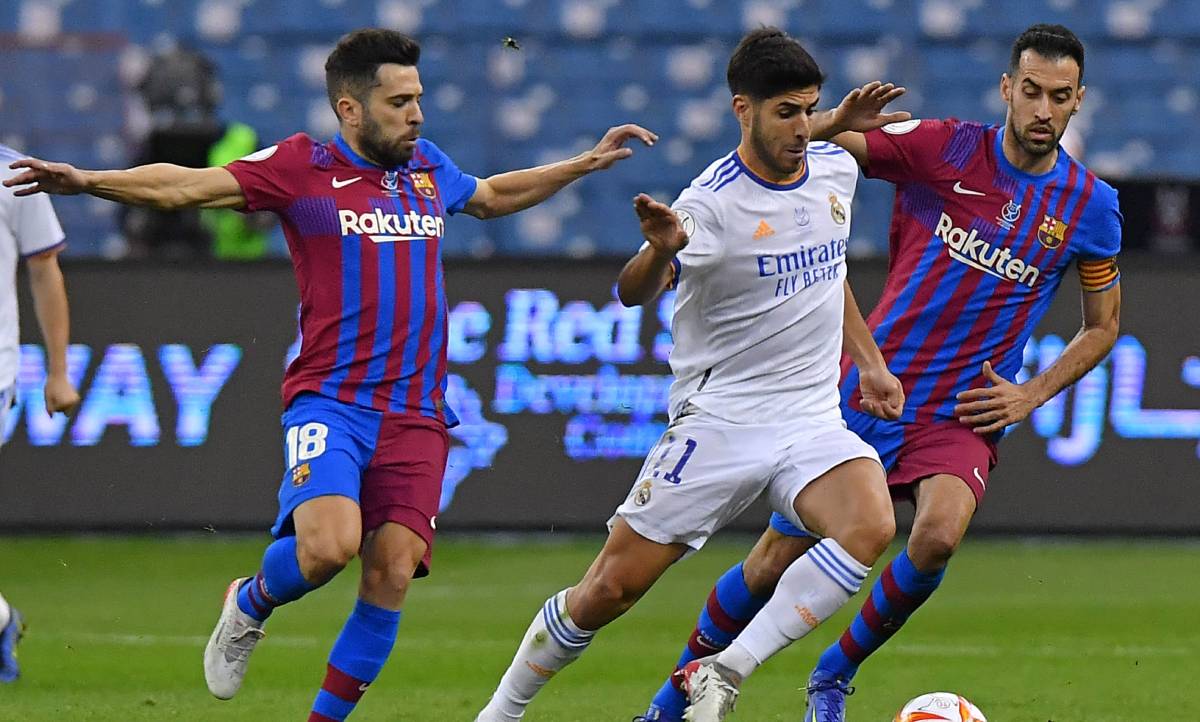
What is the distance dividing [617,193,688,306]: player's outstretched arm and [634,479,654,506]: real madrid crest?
1.80 ft

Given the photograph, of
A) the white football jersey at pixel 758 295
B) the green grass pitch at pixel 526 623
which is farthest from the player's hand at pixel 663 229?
the green grass pitch at pixel 526 623

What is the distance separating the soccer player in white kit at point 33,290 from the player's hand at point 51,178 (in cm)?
236

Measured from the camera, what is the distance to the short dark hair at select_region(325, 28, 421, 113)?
19.8 ft

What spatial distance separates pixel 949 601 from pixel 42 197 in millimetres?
4765

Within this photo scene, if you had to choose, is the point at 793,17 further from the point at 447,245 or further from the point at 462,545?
the point at 462,545

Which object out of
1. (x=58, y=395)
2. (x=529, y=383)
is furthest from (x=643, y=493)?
(x=529, y=383)

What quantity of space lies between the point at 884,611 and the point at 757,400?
0.87 metres

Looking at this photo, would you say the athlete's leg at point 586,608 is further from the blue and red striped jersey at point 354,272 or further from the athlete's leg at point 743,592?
the blue and red striped jersey at point 354,272

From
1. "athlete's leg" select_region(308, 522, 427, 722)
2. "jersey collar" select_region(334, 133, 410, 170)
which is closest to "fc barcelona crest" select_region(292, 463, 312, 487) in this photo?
"athlete's leg" select_region(308, 522, 427, 722)

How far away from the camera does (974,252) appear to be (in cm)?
660

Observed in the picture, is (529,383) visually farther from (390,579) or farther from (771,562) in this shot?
(390,579)

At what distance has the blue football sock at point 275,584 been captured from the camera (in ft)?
19.0

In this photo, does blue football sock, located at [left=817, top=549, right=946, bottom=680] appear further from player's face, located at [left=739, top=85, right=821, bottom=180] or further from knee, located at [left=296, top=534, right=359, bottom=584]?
knee, located at [left=296, top=534, right=359, bottom=584]

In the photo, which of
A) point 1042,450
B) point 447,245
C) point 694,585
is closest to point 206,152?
point 447,245
